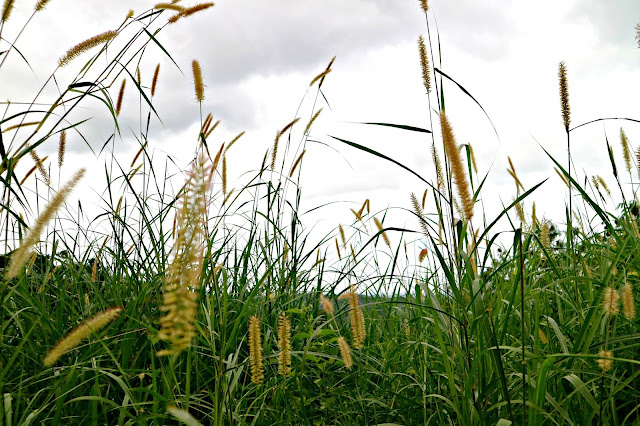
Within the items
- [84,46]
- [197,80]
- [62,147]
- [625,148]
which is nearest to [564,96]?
[625,148]

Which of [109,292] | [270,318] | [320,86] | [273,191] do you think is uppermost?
[320,86]

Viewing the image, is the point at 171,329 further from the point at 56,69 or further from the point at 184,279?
the point at 56,69

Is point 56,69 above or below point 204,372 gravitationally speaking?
above

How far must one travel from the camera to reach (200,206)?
0.62m

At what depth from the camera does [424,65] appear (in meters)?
1.79

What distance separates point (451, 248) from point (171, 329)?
1027 mm

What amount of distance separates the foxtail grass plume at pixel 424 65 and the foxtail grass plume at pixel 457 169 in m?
0.54

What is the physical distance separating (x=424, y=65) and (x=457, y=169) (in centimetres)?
79

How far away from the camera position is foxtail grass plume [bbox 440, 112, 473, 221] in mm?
1046

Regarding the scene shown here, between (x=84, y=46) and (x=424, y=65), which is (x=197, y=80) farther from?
(x=424, y=65)

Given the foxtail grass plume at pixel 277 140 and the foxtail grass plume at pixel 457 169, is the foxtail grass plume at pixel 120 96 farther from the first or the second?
the foxtail grass plume at pixel 457 169

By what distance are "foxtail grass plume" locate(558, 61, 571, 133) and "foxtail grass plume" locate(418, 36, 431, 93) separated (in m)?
0.59

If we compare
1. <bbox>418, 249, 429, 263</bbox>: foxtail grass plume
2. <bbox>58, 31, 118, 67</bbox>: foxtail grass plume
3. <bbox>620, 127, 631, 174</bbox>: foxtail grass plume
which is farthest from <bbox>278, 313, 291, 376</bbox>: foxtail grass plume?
<bbox>620, 127, 631, 174</bbox>: foxtail grass plume

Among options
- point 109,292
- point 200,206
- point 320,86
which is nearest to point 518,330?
point 320,86
